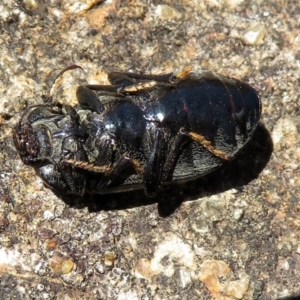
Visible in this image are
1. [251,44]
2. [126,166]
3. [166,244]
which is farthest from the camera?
[251,44]

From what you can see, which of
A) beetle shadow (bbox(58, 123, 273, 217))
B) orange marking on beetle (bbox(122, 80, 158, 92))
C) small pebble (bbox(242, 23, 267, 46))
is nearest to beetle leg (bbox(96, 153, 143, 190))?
beetle shadow (bbox(58, 123, 273, 217))

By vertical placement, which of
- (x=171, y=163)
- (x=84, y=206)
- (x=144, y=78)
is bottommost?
(x=84, y=206)

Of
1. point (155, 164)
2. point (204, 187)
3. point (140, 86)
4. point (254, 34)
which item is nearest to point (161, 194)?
point (204, 187)

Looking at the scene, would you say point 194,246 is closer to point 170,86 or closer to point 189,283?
point 189,283

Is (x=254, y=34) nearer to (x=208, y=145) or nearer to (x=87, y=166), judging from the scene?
(x=208, y=145)

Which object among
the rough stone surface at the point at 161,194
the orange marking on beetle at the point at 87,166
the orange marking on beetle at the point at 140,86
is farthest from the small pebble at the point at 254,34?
the orange marking on beetle at the point at 87,166

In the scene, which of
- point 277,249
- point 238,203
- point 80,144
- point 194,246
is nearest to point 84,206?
point 80,144
